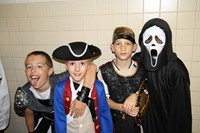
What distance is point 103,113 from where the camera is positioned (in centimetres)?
147


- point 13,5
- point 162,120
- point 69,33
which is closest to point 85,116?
point 162,120

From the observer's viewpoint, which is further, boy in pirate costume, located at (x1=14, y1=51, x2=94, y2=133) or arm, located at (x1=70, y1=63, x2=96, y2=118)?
boy in pirate costume, located at (x1=14, y1=51, x2=94, y2=133)

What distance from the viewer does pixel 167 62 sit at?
1474mm

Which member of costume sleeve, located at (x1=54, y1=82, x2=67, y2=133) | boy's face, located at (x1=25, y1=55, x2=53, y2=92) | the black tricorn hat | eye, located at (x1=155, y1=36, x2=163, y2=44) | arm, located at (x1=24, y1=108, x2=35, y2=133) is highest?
eye, located at (x1=155, y1=36, x2=163, y2=44)

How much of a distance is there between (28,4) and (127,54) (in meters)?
1.17

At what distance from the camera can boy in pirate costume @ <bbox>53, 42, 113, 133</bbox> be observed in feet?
4.51

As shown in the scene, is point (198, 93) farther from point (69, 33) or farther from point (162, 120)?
point (69, 33)

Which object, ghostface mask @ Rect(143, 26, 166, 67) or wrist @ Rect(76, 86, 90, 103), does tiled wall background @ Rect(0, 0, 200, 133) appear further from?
wrist @ Rect(76, 86, 90, 103)

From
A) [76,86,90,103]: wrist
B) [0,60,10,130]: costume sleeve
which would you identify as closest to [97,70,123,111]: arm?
[76,86,90,103]: wrist

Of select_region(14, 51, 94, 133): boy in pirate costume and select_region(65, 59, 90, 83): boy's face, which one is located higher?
select_region(65, 59, 90, 83): boy's face

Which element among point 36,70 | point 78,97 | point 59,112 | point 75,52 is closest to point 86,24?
point 75,52

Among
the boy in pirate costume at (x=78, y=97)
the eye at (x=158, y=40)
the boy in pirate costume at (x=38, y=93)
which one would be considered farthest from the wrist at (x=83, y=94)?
the eye at (x=158, y=40)

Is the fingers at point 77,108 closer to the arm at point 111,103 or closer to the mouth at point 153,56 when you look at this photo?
the arm at point 111,103

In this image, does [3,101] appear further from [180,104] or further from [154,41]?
[180,104]
